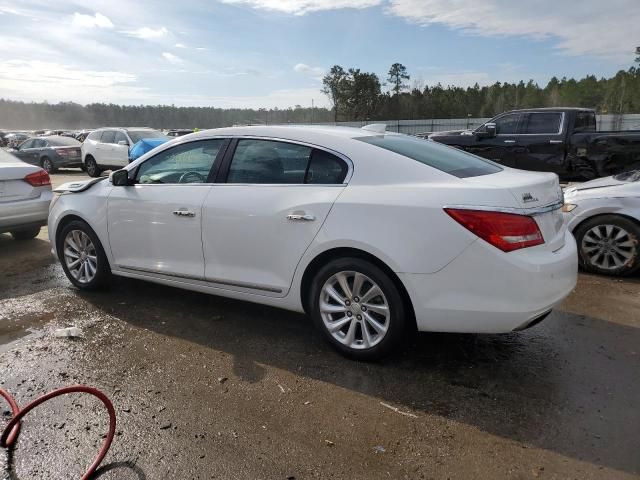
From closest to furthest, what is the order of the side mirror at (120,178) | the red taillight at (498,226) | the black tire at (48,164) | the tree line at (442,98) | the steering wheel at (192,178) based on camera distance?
1. the red taillight at (498,226)
2. the steering wheel at (192,178)
3. the side mirror at (120,178)
4. the black tire at (48,164)
5. the tree line at (442,98)

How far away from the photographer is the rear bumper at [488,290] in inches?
114

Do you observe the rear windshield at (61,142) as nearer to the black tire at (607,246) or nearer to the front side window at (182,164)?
the front side window at (182,164)

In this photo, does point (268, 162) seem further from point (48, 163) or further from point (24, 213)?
point (48, 163)

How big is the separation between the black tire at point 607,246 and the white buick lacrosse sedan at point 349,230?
208 centimetres

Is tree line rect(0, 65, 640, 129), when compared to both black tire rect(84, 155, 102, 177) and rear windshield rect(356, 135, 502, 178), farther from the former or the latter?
rear windshield rect(356, 135, 502, 178)

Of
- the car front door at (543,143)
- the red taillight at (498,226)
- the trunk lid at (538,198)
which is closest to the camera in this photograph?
the red taillight at (498,226)

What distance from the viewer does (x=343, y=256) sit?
334cm

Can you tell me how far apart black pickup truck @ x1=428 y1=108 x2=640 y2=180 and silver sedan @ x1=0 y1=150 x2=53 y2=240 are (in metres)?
8.15

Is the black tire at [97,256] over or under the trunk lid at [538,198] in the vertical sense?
under

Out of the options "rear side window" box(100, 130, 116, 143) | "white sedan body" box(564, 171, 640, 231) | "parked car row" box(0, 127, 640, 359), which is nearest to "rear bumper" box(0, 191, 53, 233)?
"parked car row" box(0, 127, 640, 359)

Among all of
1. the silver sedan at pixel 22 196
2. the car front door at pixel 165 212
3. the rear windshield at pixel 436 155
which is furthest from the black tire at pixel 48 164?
the rear windshield at pixel 436 155

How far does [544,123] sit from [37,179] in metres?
9.17

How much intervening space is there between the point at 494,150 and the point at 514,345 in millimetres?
7943

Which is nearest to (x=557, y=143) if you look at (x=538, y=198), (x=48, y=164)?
(x=538, y=198)
